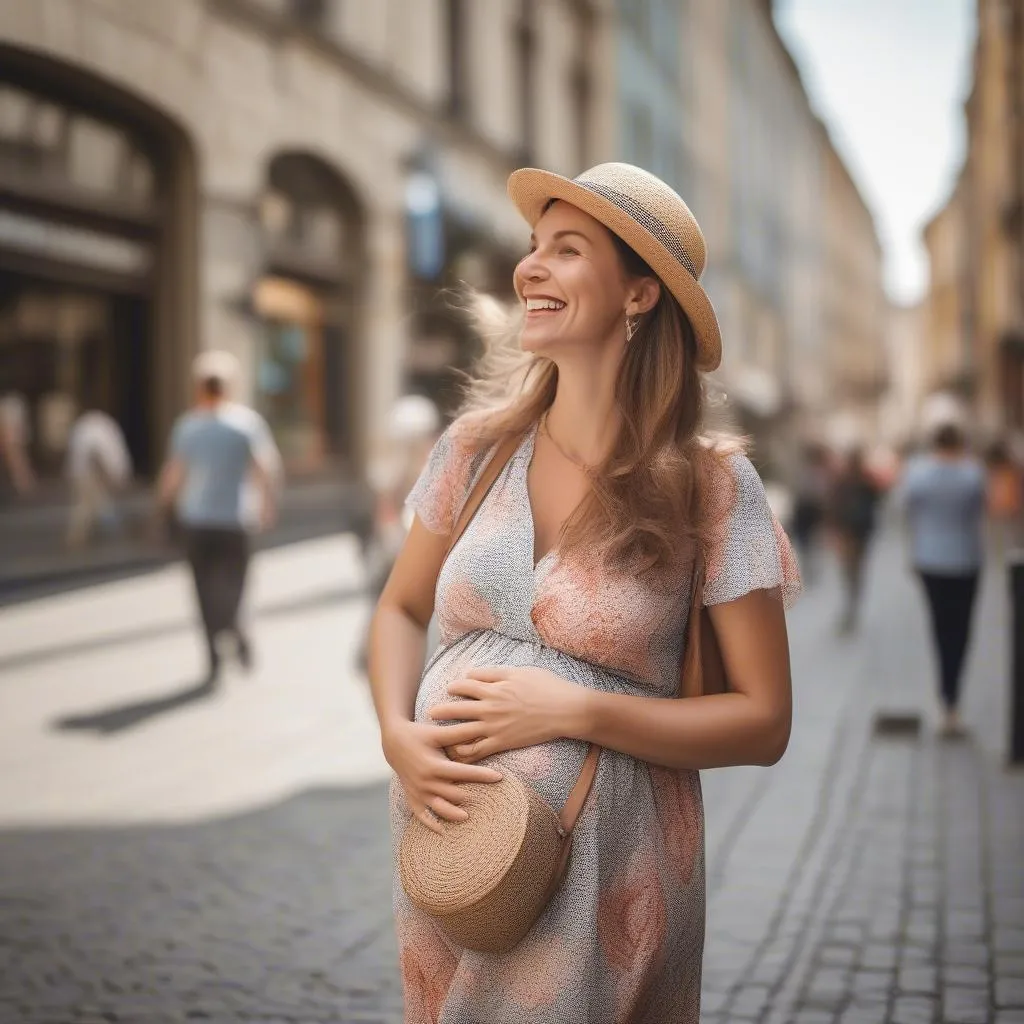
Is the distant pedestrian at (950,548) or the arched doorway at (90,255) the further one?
the arched doorway at (90,255)

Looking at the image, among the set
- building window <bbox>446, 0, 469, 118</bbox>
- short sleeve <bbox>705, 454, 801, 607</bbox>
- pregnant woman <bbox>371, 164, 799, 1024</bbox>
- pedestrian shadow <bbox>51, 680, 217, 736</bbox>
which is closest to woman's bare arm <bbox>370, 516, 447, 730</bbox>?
pregnant woman <bbox>371, 164, 799, 1024</bbox>

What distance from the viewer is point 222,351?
15797 millimetres

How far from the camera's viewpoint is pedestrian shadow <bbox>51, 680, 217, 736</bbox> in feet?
25.2

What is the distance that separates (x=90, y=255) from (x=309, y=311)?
4688 millimetres

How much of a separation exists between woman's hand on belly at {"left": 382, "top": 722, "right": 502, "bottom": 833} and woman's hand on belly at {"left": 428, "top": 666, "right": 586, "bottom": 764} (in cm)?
2

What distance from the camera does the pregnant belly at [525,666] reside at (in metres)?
2.15

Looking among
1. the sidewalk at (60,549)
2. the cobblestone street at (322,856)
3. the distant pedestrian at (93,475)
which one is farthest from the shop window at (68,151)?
the cobblestone street at (322,856)

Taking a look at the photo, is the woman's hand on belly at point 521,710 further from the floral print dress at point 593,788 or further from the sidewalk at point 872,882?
the sidewalk at point 872,882

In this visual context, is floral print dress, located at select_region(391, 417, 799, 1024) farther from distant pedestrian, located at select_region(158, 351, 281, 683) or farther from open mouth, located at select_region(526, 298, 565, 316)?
distant pedestrian, located at select_region(158, 351, 281, 683)

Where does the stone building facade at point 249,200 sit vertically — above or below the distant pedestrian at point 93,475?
above

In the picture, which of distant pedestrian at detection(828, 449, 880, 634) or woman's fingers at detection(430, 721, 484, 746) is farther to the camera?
distant pedestrian at detection(828, 449, 880, 634)

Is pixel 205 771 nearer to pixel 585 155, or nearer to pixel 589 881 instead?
pixel 589 881

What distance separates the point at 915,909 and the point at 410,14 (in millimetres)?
17791

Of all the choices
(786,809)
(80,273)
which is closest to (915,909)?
(786,809)
